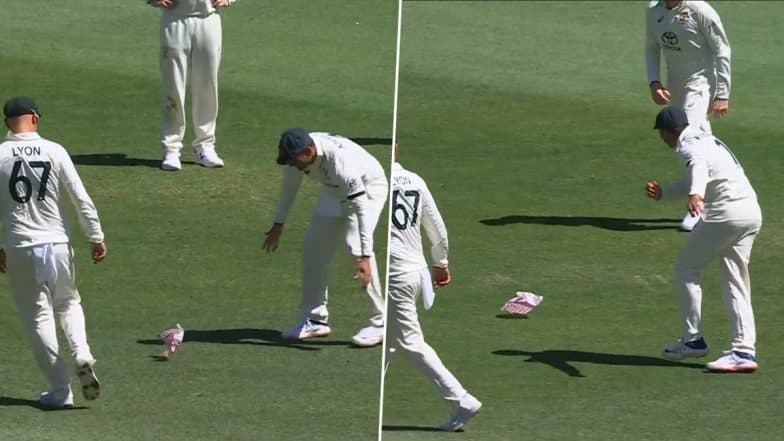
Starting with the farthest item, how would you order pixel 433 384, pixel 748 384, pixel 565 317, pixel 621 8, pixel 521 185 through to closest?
pixel 621 8 → pixel 521 185 → pixel 565 317 → pixel 748 384 → pixel 433 384

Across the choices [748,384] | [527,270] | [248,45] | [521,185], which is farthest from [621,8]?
[248,45]

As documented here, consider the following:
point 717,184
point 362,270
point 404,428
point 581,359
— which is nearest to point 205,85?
point 362,270

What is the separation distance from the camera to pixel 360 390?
9.12m

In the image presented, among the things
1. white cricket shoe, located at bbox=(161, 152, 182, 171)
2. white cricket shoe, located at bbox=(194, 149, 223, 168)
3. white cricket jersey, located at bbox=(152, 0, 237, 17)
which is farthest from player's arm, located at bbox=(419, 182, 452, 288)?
white cricket jersey, located at bbox=(152, 0, 237, 17)

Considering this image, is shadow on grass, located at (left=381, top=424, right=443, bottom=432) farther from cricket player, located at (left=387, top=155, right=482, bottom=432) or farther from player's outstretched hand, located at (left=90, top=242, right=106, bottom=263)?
player's outstretched hand, located at (left=90, top=242, right=106, bottom=263)

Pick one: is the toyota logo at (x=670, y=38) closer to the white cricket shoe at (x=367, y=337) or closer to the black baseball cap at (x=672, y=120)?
the black baseball cap at (x=672, y=120)

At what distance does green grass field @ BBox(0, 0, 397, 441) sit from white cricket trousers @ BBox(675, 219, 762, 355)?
2.91 m

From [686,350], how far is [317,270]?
314cm

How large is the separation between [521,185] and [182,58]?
5.86 meters

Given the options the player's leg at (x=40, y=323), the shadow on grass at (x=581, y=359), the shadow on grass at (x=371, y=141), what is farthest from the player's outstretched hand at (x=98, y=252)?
the shadow on grass at (x=581, y=359)

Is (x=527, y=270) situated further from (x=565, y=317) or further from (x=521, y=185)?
(x=521, y=185)

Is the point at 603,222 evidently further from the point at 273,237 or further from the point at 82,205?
the point at 82,205

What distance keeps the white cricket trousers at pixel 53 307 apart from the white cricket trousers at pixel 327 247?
103 centimetres

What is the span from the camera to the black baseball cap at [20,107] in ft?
30.1
